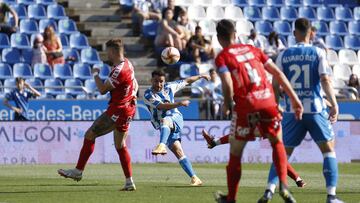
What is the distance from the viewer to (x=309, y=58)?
1273 cm

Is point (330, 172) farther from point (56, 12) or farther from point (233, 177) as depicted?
point (56, 12)

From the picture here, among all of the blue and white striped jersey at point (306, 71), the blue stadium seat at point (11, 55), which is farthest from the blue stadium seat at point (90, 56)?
the blue and white striped jersey at point (306, 71)

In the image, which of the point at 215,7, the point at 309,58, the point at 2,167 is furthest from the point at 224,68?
the point at 215,7

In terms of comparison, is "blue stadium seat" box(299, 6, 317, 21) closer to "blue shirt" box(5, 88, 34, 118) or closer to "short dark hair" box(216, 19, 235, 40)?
"blue shirt" box(5, 88, 34, 118)

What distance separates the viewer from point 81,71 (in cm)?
2867

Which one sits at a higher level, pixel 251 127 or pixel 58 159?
pixel 251 127

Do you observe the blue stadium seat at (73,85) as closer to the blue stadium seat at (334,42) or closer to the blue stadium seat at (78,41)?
the blue stadium seat at (78,41)

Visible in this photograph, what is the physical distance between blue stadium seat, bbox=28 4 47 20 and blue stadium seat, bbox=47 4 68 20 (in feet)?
0.74

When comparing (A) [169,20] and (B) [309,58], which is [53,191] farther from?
(A) [169,20]

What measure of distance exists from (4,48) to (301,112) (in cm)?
1766

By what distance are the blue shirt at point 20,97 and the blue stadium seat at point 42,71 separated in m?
2.04

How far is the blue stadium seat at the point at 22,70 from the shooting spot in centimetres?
2764

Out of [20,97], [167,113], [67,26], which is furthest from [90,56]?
[167,113]

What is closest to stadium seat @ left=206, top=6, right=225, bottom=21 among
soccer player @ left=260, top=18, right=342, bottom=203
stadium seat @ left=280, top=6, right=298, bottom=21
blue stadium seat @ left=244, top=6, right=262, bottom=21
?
blue stadium seat @ left=244, top=6, right=262, bottom=21
